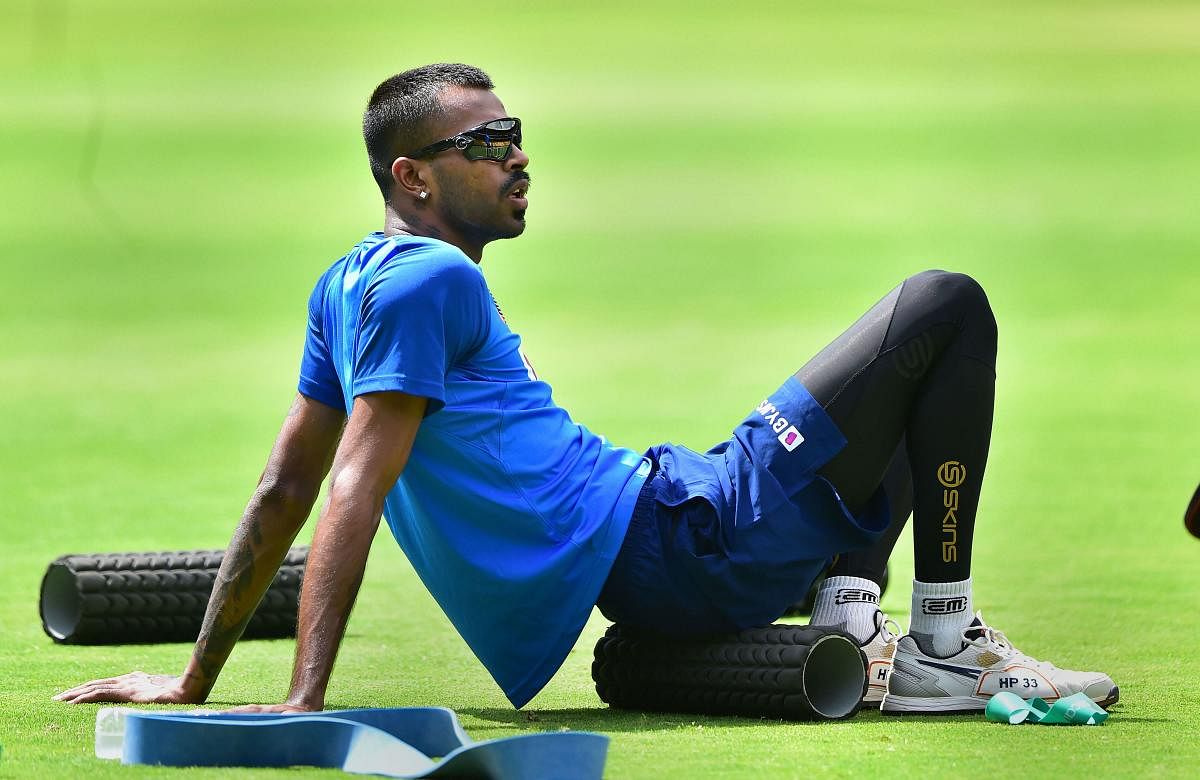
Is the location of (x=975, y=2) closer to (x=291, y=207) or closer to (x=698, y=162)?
(x=698, y=162)

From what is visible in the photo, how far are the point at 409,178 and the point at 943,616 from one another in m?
1.39

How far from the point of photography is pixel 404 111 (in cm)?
378

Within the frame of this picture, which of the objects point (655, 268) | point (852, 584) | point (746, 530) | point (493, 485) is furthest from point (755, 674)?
point (655, 268)

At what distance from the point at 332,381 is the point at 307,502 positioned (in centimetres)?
25

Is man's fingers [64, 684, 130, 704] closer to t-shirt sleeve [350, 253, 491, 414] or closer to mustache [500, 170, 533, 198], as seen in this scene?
t-shirt sleeve [350, 253, 491, 414]

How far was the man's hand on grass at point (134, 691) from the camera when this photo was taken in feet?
12.1

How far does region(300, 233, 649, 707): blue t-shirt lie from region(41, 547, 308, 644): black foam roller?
1285 millimetres

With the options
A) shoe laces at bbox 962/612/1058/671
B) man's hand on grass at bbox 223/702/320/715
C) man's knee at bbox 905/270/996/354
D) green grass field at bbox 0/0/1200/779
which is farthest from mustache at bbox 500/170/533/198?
shoe laces at bbox 962/612/1058/671

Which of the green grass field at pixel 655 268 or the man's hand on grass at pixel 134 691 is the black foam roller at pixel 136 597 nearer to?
the green grass field at pixel 655 268

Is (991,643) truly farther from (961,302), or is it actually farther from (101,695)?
(101,695)

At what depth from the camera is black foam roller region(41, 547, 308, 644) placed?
15.4 feet

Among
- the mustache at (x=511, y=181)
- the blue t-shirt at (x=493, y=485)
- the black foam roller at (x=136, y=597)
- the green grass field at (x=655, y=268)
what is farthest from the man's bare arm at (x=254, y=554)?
the black foam roller at (x=136, y=597)

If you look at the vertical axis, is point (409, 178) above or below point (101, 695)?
above

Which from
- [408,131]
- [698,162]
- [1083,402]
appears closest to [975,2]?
[698,162]
